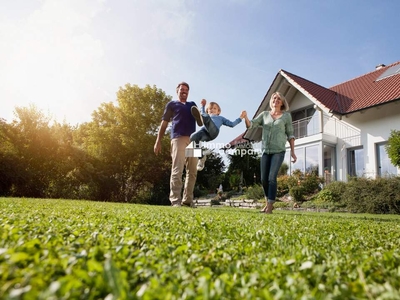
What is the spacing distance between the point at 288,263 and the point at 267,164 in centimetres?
411

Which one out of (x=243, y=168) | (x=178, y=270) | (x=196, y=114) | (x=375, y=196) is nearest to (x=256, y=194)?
(x=375, y=196)

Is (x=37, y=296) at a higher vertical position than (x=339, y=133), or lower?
lower

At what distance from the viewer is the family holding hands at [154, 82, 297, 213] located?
16.8ft

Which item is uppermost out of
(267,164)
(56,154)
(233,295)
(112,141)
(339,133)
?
(339,133)

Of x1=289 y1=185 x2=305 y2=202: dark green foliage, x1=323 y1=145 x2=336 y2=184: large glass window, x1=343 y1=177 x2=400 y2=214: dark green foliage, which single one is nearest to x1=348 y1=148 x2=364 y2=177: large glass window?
x1=323 y1=145 x2=336 y2=184: large glass window

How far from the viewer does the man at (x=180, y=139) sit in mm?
6090

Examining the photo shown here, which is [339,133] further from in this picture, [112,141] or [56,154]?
[56,154]

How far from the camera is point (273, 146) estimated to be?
5113 millimetres

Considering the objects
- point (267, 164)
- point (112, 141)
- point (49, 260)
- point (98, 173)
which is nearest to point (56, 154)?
point (98, 173)

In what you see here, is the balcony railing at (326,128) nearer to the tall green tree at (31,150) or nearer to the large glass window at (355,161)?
the large glass window at (355,161)

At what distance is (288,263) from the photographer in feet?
3.85

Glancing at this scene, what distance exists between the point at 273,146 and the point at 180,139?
1962 millimetres

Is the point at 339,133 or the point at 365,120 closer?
the point at 365,120

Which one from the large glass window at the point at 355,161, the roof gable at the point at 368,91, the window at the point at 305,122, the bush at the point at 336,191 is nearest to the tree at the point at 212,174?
the window at the point at 305,122
